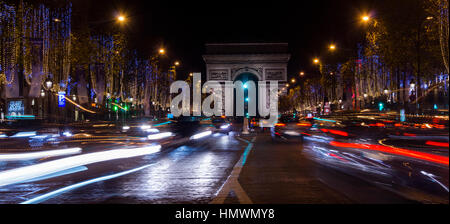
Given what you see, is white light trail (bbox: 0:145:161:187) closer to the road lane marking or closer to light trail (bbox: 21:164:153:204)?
light trail (bbox: 21:164:153:204)

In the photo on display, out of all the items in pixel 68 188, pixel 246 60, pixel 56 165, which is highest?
pixel 246 60

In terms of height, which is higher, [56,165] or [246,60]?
[246,60]

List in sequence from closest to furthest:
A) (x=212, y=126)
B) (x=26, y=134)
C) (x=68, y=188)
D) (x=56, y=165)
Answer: (x=68, y=188)
(x=56, y=165)
(x=26, y=134)
(x=212, y=126)

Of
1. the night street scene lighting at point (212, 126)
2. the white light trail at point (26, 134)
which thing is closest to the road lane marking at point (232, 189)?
the night street scene lighting at point (212, 126)

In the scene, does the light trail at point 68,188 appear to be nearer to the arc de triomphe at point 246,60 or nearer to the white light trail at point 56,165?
the white light trail at point 56,165

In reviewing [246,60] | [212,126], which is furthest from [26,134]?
[246,60]

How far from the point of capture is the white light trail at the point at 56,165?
923cm

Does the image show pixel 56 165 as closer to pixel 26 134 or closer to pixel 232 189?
pixel 232 189

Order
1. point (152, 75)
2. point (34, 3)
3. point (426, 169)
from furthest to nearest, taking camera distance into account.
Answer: point (152, 75), point (34, 3), point (426, 169)

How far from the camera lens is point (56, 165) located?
35.7 feet

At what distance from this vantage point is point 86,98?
55.4 m
